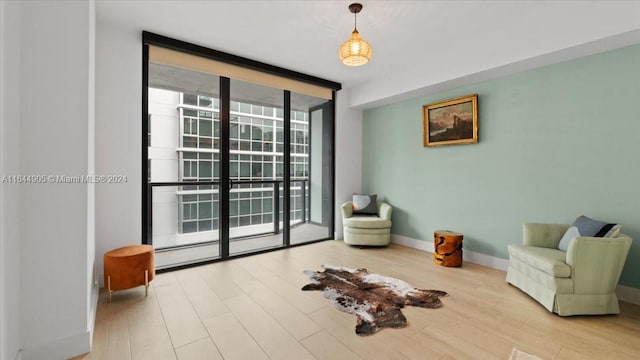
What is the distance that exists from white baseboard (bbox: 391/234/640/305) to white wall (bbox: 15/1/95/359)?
408cm

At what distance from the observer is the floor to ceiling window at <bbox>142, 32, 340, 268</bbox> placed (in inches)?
140

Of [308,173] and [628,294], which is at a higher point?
[308,173]

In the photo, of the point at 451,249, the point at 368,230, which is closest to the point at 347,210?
the point at 368,230

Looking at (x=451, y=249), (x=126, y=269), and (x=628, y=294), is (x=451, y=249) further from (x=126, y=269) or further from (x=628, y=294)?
(x=126, y=269)

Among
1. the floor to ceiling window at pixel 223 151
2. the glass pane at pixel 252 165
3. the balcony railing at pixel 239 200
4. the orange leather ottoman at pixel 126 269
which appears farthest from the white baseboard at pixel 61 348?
the glass pane at pixel 252 165

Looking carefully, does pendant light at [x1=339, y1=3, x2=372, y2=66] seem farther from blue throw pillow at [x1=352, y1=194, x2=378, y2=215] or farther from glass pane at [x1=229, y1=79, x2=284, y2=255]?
blue throw pillow at [x1=352, y1=194, x2=378, y2=215]

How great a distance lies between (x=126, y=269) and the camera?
100 inches

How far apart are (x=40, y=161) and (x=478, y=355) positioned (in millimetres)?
3068

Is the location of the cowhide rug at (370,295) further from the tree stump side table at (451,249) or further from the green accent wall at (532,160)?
the green accent wall at (532,160)

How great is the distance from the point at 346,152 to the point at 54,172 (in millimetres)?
4102

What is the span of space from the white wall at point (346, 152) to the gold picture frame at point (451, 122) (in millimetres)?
1402

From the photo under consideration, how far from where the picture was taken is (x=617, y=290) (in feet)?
8.67

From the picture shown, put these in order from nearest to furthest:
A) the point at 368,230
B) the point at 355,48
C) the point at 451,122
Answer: the point at 355,48 → the point at 451,122 → the point at 368,230

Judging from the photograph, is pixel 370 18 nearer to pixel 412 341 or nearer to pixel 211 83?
pixel 211 83
